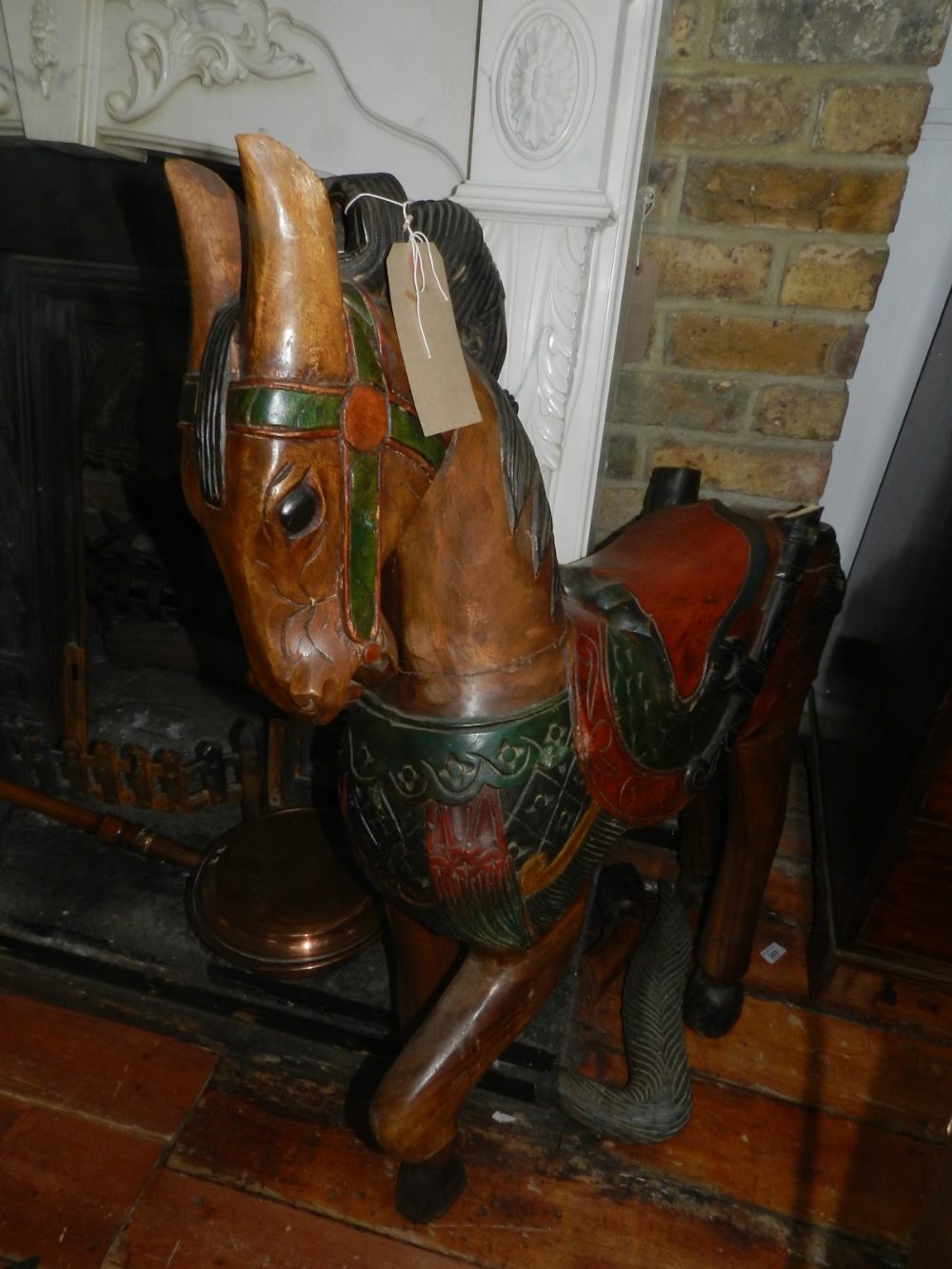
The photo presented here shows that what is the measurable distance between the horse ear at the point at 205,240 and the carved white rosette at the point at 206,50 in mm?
502

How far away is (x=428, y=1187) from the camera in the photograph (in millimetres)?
876

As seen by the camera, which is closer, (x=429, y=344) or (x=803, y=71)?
(x=429, y=344)

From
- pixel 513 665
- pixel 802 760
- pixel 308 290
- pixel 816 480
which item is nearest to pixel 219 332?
pixel 308 290

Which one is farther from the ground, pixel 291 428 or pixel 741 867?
pixel 291 428

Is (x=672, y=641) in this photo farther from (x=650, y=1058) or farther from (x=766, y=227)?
(x=766, y=227)

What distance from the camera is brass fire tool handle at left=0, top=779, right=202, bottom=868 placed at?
123 cm

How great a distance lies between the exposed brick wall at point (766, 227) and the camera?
41.1 inches

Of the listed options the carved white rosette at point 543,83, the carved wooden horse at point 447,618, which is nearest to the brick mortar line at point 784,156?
the carved white rosette at point 543,83

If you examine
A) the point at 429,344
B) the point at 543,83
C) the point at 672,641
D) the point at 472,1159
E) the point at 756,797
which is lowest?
the point at 472,1159

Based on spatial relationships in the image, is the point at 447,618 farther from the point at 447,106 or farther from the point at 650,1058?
the point at 650,1058

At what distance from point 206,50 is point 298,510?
742 mm

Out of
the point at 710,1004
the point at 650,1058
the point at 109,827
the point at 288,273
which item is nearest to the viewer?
the point at 288,273

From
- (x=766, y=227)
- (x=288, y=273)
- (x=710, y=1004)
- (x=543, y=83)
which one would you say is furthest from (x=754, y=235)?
(x=710, y=1004)

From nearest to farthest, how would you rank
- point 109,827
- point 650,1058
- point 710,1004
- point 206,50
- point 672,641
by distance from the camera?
point 672,641
point 206,50
point 650,1058
point 710,1004
point 109,827
